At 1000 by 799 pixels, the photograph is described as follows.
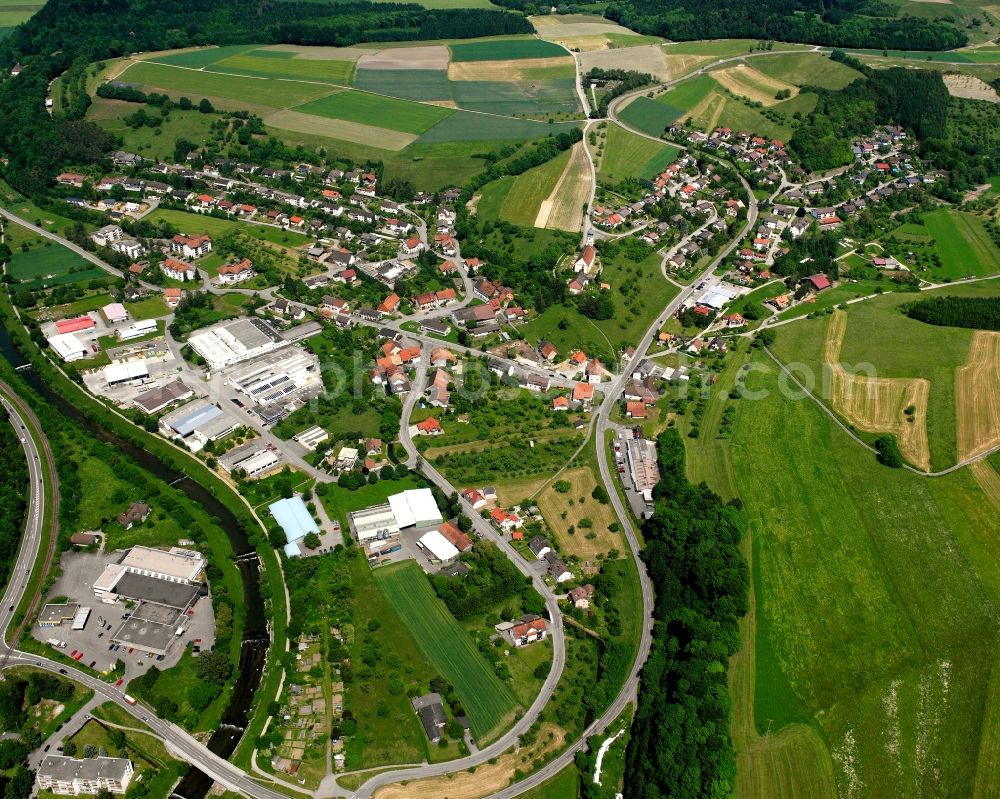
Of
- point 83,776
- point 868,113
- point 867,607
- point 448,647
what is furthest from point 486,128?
point 83,776

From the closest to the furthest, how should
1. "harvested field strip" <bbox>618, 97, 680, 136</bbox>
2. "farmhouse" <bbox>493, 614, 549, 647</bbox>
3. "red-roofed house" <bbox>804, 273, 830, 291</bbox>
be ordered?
"farmhouse" <bbox>493, 614, 549, 647</bbox> < "red-roofed house" <bbox>804, 273, 830, 291</bbox> < "harvested field strip" <bbox>618, 97, 680, 136</bbox>

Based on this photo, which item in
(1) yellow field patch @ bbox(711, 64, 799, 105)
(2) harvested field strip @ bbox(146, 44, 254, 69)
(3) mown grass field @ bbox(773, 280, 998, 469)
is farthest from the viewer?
(2) harvested field strip @ bbox(146, 44, 254, 69)

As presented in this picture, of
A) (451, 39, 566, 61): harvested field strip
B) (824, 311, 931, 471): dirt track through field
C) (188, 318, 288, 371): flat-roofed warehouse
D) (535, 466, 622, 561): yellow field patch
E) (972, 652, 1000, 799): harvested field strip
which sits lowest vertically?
(972, 652, 1000, 799): harvested field strip

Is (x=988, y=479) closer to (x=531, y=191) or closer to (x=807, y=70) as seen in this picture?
(x=531, y=191)

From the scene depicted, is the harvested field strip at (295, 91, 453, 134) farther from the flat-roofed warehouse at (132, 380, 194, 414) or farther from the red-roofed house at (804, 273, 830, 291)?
the flat-roofed warehouse at (132, 380, 194, 414)

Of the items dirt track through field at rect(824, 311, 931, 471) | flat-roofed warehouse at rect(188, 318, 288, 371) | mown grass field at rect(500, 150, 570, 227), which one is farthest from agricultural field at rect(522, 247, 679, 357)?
flat-roofed warehouse at rect(188, 318, 288, 371)
